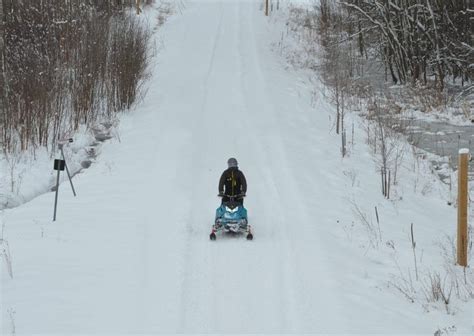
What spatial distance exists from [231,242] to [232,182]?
1235mm

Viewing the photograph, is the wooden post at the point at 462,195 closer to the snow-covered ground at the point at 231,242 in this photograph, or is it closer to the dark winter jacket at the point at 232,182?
the snow-covered ground at the point at 231,242

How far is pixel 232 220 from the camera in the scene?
31.0ft

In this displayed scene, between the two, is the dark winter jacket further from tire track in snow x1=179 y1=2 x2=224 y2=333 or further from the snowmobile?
tire track in snow x1=179 y1=2 x2=224 y2=333

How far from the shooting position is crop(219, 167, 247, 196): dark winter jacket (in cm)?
1012

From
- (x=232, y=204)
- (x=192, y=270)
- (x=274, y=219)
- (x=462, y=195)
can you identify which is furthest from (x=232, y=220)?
(x=462, y=195)

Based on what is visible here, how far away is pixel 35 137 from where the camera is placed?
13.6 m

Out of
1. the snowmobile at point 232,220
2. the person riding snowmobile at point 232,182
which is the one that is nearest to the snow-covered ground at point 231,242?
the snowmobile at point 232,220

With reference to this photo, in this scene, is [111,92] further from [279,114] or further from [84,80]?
[279,114]

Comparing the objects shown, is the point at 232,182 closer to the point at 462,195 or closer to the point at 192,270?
the point at 192,270

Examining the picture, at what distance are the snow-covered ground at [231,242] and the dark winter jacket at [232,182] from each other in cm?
63

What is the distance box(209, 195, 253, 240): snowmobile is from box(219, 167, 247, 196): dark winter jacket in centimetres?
51

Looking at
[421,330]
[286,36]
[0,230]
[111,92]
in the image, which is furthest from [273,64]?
[421,330]

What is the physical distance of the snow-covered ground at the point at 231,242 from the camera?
6738 millimetres

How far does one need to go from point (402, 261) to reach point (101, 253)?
4303 millimetres
